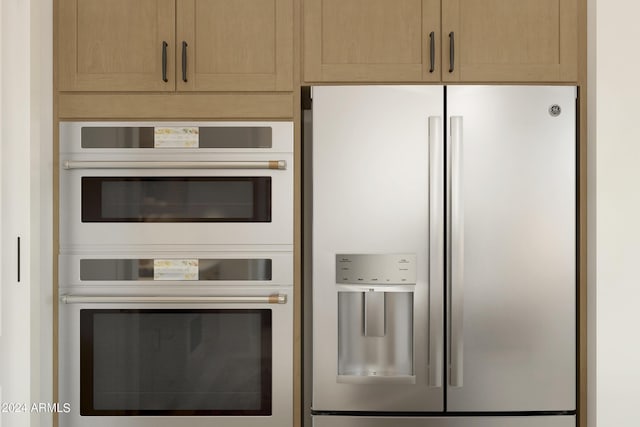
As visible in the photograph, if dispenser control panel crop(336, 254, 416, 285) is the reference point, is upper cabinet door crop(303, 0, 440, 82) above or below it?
above

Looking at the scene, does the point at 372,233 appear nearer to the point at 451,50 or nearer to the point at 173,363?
the point at 451,50

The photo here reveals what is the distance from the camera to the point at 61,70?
6.01 feet

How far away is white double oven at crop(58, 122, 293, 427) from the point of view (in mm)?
1812

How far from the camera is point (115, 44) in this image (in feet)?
5.99

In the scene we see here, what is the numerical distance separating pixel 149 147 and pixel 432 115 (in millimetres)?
956

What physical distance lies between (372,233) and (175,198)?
2.23ft

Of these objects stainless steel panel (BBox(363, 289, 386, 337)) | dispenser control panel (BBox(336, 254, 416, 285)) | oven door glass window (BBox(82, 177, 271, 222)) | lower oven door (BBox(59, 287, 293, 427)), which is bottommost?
lower oven door (BBox(59, 287, 293, 427))

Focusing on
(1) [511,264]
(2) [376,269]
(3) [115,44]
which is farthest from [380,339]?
(3) [115,44]

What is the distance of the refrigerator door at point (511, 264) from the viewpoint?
1.75m

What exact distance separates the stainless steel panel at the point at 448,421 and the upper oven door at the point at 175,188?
618mm

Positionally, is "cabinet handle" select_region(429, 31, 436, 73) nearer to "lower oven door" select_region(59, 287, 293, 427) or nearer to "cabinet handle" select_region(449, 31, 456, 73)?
"cabinet handle" select_region(449, 31, 456, 73)

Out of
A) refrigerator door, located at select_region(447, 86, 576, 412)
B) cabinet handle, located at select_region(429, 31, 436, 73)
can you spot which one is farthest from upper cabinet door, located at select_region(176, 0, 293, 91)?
refrigerator door, located at select_region(447, 86, 576, 412)

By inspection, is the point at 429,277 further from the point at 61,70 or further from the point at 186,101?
the point at 61,70

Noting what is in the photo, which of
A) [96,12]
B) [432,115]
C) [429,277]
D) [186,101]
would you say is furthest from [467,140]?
[96,12]
